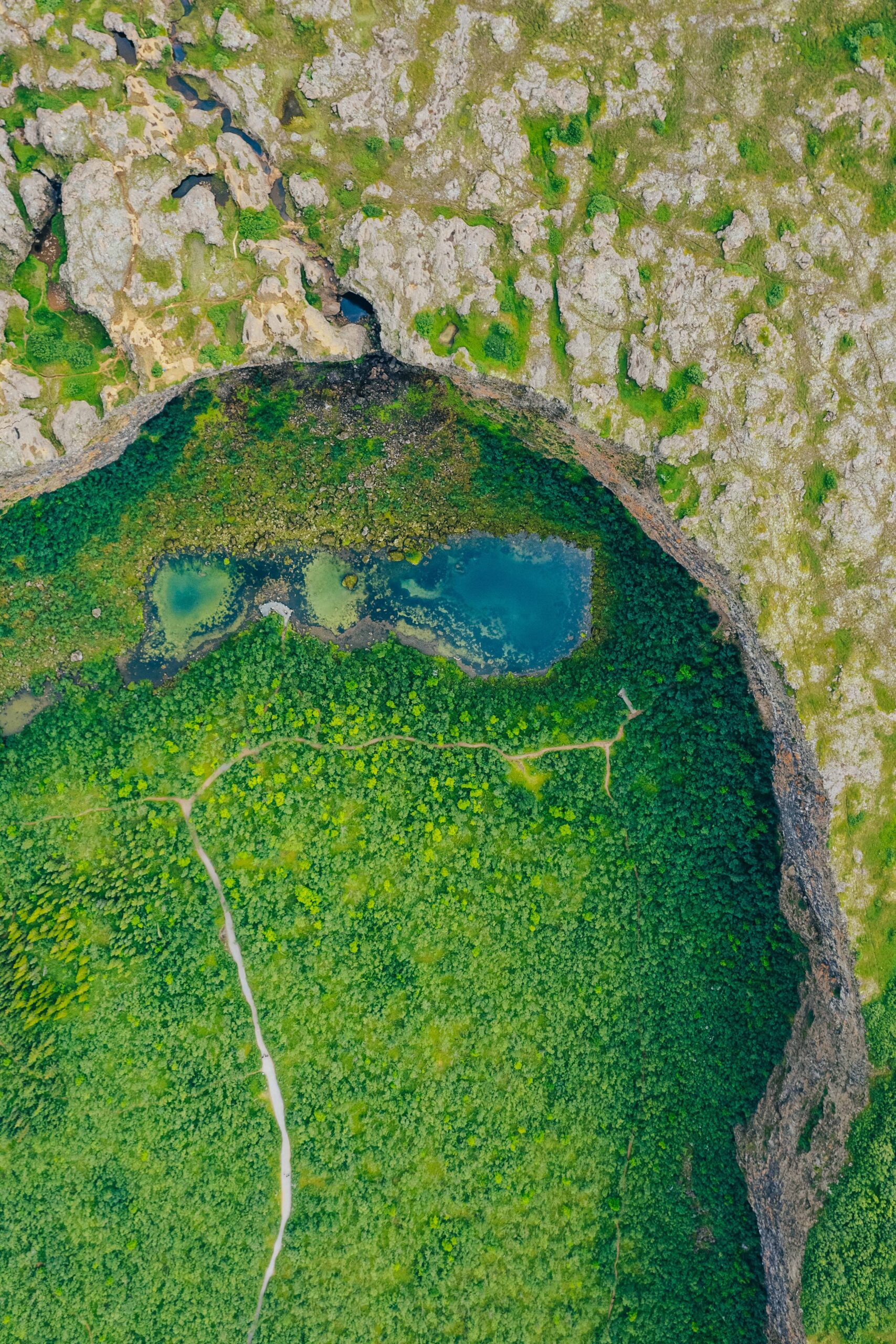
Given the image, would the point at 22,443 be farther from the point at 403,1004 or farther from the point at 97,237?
the point at 403,1004

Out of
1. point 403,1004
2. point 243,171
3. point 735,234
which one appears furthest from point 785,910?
point 243,171

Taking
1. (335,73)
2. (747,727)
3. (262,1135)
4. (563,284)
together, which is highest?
(335,73)

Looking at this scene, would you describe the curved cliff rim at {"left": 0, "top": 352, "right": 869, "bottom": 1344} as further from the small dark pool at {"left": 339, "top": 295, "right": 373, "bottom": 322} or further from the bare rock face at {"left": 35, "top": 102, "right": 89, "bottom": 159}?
the bare rock face at {"left": 35, "top": 102, "right": 89, "bottom": 159}

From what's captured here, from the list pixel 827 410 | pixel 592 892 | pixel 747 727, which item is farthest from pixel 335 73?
pixel 592 892

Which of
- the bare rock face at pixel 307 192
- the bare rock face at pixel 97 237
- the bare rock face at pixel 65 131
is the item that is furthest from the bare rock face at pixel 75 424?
the bare rock face at pixel 307 192

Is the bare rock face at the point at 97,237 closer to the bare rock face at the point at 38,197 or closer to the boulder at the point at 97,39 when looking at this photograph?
the bare rock face at the point at 38,197

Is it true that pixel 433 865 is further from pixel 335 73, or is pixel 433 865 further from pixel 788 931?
pixel 335 73

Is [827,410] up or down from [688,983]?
up

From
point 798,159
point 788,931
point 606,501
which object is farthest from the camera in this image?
point 606,501
